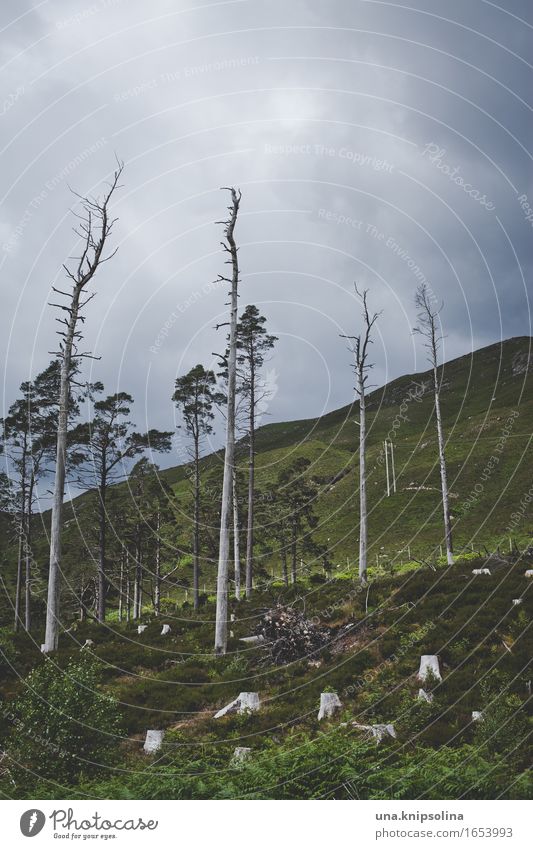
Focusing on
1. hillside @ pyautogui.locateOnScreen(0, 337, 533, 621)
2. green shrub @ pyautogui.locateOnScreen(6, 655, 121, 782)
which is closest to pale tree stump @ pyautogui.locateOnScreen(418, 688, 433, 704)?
green shrub @ pyautogui.locateOnScreen(6, 655, 121, 782)

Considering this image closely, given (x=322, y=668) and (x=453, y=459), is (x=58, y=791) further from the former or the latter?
(x=453, y=459)

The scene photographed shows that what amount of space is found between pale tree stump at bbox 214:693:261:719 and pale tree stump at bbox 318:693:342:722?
1.57 m

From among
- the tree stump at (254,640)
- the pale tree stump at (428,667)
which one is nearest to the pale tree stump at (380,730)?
the pale tree stump at (428,667)

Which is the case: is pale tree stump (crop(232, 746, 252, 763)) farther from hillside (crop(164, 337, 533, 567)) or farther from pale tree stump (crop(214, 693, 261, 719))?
hillside (crop(164, 337, 533, 567))

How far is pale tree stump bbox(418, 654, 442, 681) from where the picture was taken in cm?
1120

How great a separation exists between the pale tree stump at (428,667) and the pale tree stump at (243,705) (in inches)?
138

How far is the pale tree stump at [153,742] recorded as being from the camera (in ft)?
32.0

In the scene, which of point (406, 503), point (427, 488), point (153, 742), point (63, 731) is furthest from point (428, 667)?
point (427, 488)

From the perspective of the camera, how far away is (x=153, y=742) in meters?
Result: 9.99

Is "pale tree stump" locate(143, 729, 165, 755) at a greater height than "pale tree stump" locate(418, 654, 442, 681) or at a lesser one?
lesser

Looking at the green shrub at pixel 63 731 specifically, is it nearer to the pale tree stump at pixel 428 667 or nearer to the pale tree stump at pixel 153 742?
the pale tree stump at pixel 153 742
